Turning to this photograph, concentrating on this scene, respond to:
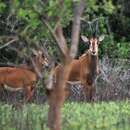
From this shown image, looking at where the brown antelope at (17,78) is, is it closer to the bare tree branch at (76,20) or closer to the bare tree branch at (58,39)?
the bare tree branch at (58,39)

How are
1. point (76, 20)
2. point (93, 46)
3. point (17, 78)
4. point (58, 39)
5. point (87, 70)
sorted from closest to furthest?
point (76, 20) → point (58, 39) → point (93, 46) → point (17, 78) → point (87, 70)

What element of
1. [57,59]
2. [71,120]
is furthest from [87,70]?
[71,120]

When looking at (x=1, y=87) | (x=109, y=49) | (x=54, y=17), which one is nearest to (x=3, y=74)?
(x=1, y=87)

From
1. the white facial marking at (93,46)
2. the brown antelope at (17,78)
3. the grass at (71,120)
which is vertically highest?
the white facial marking at (93,46)

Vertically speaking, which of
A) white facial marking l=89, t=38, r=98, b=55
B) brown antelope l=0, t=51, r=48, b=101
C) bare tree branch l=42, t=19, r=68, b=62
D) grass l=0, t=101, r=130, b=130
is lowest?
grass l=0, t=101, r=130, b=130

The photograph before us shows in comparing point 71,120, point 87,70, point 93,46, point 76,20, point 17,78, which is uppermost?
point 93,46

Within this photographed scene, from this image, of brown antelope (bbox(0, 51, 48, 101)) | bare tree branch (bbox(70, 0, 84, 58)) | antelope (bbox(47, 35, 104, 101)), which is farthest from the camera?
brown antelope (bbox(0, 51, 48, 101))

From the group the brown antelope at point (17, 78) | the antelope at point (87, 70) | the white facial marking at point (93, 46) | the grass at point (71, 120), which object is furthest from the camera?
the brown antelope at point (17, 78)

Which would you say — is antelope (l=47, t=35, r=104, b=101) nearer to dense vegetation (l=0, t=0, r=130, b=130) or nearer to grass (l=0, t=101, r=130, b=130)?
dense vegetation (l=0, t=0, r=130, b=130)

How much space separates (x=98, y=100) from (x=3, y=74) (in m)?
2.88

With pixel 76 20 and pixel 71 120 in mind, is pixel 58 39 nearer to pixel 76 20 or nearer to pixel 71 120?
pixel 76 20

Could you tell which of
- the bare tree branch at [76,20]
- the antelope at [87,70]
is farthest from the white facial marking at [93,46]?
the bare tree branch at [76,20]

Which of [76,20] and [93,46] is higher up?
[93,46]

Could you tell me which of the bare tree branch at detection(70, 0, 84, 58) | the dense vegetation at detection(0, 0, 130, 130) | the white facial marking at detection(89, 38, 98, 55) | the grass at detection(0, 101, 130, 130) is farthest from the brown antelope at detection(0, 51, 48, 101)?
the bare tree branch at detection(70, 0, 84, 58)
